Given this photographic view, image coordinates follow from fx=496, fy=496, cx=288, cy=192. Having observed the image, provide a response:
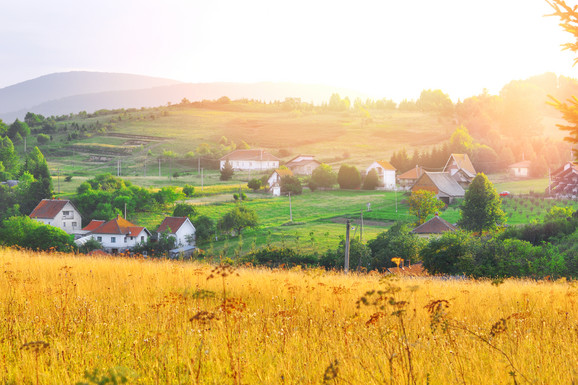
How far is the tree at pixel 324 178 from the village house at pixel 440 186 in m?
10.3

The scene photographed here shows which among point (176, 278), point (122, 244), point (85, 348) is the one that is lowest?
point (122, 244)

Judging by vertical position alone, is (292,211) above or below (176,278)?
below

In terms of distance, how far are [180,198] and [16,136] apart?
158ft

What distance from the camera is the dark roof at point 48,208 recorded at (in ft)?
136

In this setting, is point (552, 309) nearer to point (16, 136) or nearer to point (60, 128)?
point (16, 136)

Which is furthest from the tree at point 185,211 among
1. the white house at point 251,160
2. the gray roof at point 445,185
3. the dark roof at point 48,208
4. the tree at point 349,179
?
the white house at point 251,160

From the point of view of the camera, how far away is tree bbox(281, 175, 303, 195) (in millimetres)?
49469

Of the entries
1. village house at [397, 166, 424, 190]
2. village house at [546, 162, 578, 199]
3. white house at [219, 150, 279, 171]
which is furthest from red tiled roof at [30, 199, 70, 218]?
village house at [546, 162, 578, 199]

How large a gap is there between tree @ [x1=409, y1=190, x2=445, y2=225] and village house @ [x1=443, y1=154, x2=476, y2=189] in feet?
61.2

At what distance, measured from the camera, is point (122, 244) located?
116ft

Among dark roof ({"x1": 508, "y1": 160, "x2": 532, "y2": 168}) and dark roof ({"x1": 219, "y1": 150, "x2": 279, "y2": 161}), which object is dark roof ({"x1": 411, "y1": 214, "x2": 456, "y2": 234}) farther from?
dark roof ({"x1": 219, "y1": 150, "x2": 279, "y2": 161})

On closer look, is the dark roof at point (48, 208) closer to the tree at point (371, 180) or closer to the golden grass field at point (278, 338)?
the tree at point (371, 180)

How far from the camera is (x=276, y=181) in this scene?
5384cm

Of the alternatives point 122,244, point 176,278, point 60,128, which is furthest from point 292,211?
point 60,128
